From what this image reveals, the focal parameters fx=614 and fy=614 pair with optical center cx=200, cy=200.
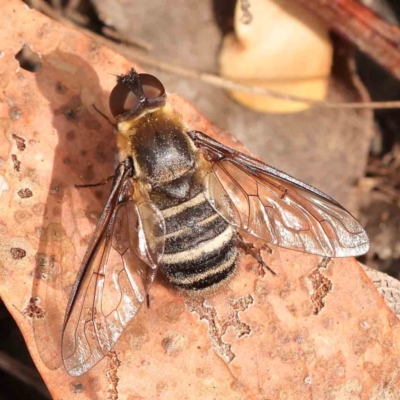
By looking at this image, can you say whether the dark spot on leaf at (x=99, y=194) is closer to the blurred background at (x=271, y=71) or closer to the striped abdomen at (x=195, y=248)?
the striped abdomen at (x=195, y=248)

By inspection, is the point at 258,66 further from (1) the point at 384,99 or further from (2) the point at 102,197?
(2) the point at 102,197

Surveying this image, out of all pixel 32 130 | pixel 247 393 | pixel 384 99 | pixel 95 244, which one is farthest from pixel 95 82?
pixel 384 99

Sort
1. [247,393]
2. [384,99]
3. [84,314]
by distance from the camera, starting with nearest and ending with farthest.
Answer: [84,314]
[247,393]
[384,99]

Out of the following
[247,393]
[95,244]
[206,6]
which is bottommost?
[247,393]

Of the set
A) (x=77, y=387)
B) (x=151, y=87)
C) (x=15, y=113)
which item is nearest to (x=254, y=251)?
(x=151, y=87)

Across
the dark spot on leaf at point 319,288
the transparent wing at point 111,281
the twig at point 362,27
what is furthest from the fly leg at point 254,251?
the twig at point 362,27

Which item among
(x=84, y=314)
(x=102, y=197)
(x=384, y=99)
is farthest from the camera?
(x=384, y=99)
